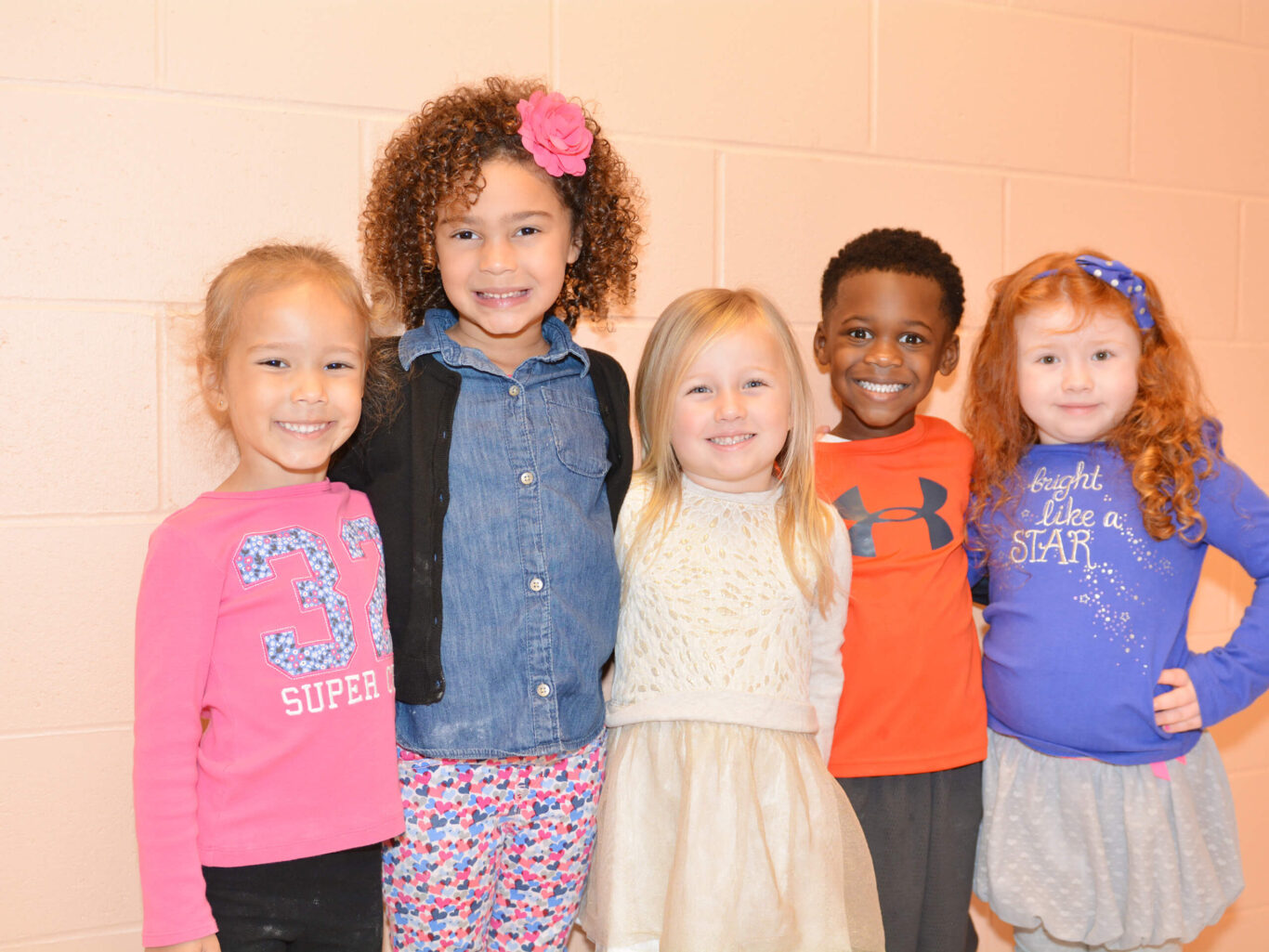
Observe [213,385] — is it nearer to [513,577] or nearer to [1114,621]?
[513,577]

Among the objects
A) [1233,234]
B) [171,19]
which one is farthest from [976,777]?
[171,19]

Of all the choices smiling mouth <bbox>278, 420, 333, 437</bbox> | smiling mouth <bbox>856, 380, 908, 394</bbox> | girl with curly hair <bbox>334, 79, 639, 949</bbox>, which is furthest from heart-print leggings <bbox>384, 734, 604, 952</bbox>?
smiling mouth <bbox>856, 380, 908, 394</bbox>

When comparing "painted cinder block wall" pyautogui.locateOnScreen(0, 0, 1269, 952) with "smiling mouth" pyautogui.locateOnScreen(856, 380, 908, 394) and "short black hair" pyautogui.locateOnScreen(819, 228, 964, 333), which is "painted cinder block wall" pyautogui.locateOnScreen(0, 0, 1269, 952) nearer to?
"short black hair" pyautogui.locateOnScreen(819, 228, 964, 333)

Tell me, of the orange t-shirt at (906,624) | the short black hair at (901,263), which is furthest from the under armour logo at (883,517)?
the short black hair at (901,263)

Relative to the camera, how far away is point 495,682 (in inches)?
59.6

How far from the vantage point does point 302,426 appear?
143 centimetres

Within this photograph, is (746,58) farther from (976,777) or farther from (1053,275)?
(976,777)

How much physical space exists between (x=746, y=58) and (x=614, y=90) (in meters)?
0.31

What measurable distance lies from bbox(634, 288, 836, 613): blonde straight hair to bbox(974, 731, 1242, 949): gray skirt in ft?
1.77

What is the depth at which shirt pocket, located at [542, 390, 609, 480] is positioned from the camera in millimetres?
1610

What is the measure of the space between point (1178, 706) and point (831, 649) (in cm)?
61

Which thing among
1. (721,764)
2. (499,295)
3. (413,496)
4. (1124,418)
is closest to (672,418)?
(499,295)

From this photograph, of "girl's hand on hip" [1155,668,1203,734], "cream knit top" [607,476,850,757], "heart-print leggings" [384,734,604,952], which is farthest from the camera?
"girl's hand on hip" [1155,668,1203,734]

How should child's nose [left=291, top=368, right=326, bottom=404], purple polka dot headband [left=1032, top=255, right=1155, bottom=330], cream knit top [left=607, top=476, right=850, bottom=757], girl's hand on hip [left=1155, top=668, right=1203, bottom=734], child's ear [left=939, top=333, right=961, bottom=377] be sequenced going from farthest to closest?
child's ear [left=939, top=333, right=961, bottom=377], purple polka dot headband [left=1032, top=255, right=1155, bottom=330], girl's hand on hip [left=1155, top=668, right=1203, bottom=734], cream knit top [left=607, top=476, right=850, bottom=757], child's nose [left=291, top=368, right=326, bottom=404]
